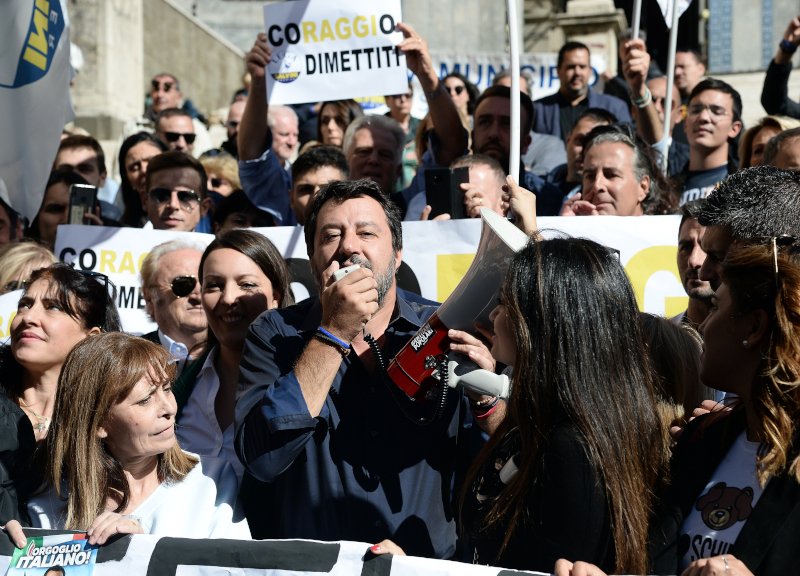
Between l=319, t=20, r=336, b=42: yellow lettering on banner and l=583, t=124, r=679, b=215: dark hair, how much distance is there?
167 cm

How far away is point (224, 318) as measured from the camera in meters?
3.41

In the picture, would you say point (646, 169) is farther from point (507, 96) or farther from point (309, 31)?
point (309, 31)

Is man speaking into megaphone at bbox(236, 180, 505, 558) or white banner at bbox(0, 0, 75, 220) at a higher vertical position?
white banner at bbox(0, 0, 75, 220)

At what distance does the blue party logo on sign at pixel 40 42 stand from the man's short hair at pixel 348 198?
7.05 feet

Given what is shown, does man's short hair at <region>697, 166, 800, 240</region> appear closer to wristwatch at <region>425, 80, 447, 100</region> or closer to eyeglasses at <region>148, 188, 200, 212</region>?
wristwatch at <region>425, 80, 447, 100</region>

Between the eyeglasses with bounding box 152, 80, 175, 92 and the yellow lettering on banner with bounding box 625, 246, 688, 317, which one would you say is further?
the eyeglasses with bounding box 152, 80, 175, 92

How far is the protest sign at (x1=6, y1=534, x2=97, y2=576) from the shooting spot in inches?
88.2

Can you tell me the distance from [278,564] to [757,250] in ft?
4.74

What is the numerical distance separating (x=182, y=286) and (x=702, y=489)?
274 centimetres

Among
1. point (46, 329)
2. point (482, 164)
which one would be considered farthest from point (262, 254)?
point (482, 164)

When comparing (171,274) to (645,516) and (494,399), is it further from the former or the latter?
(645,516)

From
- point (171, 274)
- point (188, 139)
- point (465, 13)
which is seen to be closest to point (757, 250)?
point (171, 274)

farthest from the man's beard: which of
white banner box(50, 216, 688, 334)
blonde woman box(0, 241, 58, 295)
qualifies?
blonde woman box(0, 241, 58, 295)

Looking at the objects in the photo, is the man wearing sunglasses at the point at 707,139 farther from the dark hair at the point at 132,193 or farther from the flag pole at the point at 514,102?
the dark hair at the point at 132,193
